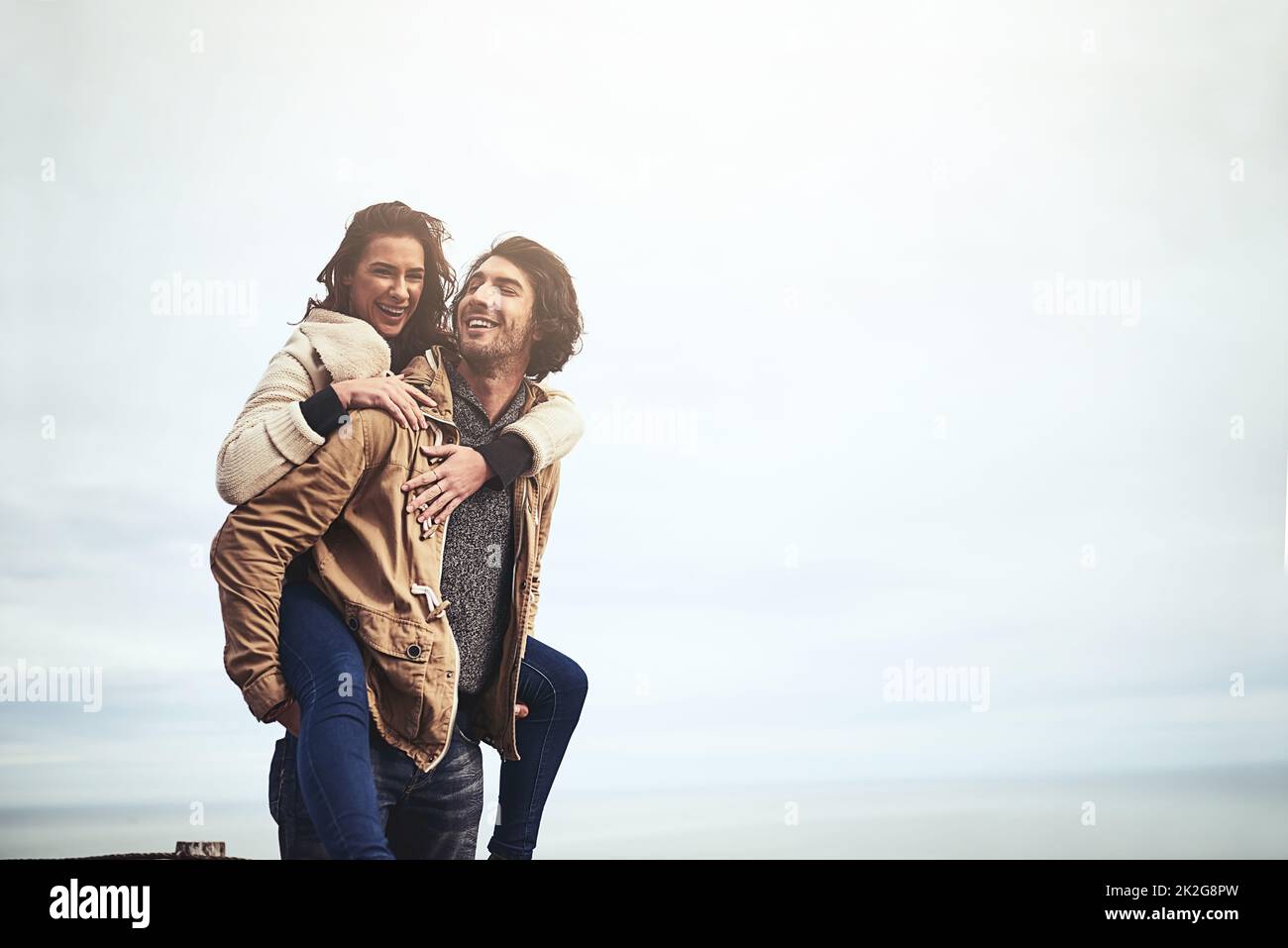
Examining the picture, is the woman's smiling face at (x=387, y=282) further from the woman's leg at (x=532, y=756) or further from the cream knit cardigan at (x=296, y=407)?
the woman's leg at (x=532, y=756)

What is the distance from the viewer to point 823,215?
4.15 m

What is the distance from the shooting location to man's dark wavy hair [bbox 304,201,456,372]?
3.66 m

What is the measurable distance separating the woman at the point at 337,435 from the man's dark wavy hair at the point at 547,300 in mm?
110

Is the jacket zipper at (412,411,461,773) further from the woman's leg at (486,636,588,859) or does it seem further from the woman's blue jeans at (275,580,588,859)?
the woman's leg at (486,636,588,859)

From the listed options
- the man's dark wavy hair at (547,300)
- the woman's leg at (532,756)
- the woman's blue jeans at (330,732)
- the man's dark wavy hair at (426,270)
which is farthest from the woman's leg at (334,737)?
the man's dark wavy hair at (547,300)

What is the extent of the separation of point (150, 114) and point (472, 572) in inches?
73.4

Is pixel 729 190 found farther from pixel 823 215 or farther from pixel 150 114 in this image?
pixel 150 114

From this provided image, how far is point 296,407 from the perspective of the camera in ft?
11.5

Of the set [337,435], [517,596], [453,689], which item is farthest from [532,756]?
[337,435]

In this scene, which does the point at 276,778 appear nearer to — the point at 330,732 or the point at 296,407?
the point at 330,732

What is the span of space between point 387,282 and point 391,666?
115cm

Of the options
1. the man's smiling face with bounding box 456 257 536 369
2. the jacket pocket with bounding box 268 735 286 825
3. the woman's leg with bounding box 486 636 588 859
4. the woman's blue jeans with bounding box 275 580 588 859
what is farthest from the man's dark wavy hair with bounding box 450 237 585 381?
the jacket pocket with bounding box 268 735 286 825

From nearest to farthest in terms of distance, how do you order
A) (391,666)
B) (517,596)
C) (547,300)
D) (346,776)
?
(346,776) → (391,666) → (517,596) → (547,300)

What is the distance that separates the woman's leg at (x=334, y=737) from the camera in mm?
3277
